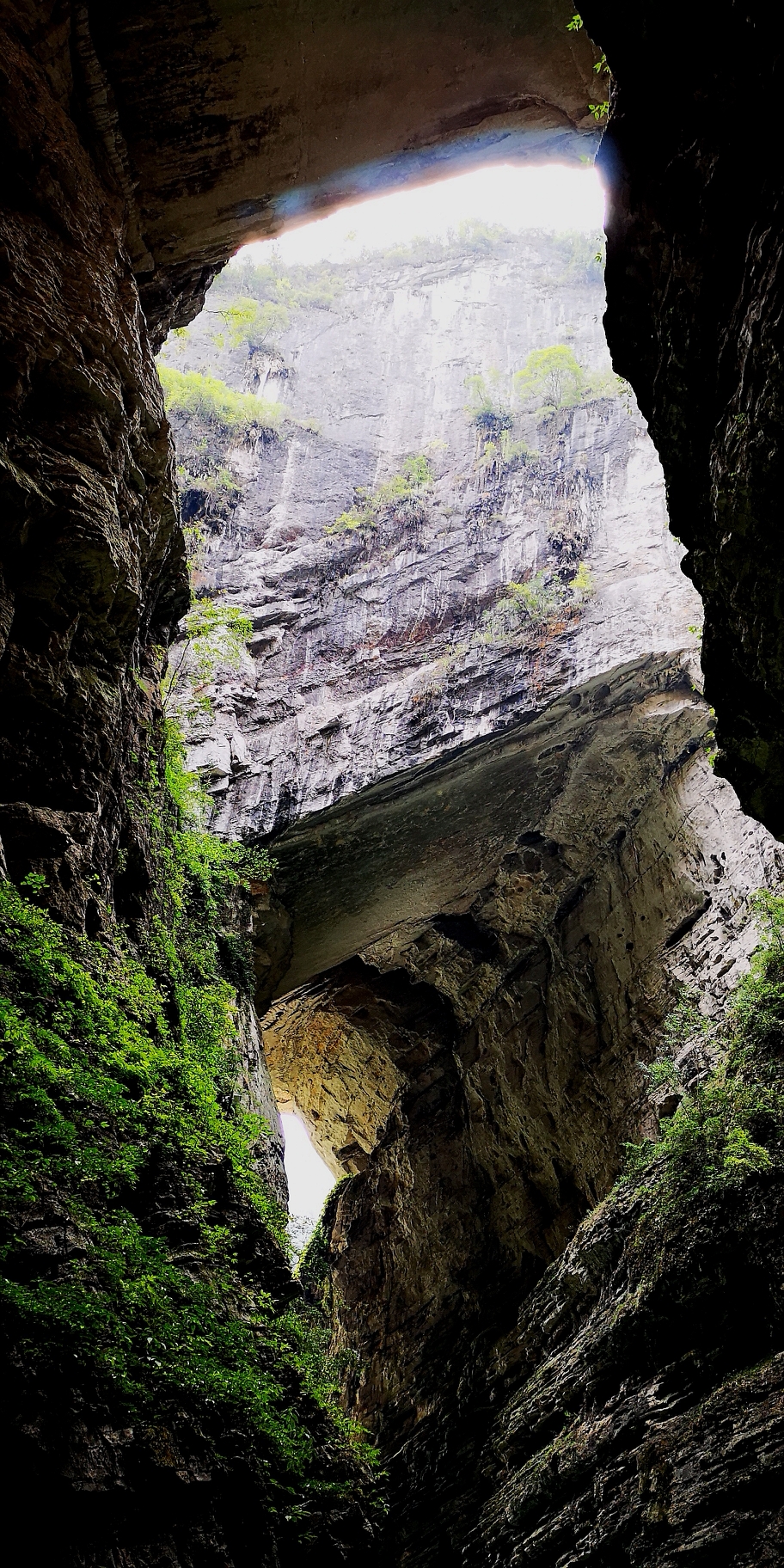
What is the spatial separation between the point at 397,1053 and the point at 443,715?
7.06 meters

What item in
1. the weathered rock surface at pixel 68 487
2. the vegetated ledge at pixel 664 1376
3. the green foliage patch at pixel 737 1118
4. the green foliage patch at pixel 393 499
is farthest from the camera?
the green foliage patch at pixel 393 499

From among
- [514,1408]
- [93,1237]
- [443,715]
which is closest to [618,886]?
[443,715]

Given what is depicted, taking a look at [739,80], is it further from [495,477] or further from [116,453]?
[495,477]

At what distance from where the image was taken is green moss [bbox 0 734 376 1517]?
12.7ft

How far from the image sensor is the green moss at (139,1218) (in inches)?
152

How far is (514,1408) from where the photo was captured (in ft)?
A: 29.1

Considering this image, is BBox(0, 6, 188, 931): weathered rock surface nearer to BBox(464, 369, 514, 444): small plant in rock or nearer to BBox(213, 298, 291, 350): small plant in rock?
BBox(464, 369, 514, 444): small plant in rock

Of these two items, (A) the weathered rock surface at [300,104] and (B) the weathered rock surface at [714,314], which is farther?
(A) the weathered rock surface at [300,104]

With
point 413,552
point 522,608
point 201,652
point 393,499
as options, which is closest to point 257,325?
point 393,499

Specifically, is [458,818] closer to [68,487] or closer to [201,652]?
[201,652]

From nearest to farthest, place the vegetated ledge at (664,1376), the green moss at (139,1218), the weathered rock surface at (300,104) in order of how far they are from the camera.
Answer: the green moss at (139,1218)
the vegetated ledge at (664,1376)
the weathered rock surface at (300,104)

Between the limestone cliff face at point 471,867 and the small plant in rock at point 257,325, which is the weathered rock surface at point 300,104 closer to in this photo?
the limestone cliff face at point 471,867

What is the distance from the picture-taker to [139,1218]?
5.39m

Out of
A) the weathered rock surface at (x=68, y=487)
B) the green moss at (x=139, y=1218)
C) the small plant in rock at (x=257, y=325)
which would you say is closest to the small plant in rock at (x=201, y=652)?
the weathered rock surface at (x=68, y=487)
